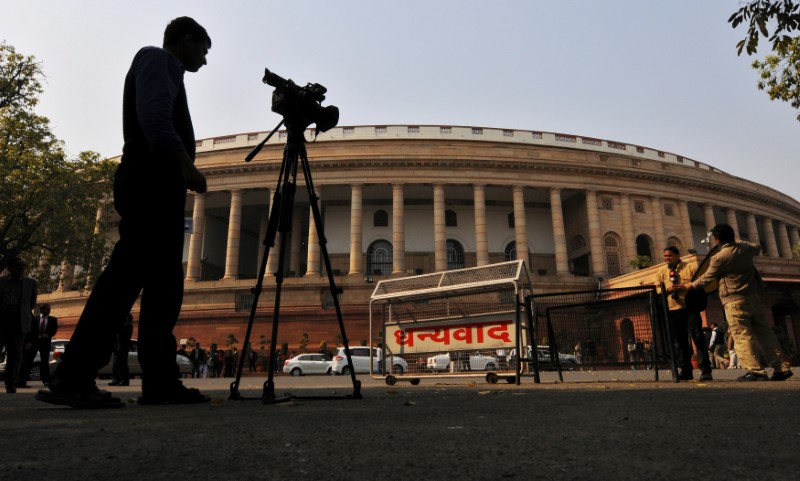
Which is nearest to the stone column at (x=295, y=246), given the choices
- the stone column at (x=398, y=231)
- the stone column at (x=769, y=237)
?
the stone column at (x=398, y=231)

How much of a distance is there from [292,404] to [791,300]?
32.8 metres

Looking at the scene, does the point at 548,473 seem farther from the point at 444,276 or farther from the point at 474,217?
the point at 474,217

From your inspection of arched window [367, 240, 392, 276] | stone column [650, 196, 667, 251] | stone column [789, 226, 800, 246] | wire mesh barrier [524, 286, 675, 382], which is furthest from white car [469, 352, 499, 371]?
Answer: stone column [789, 226, 800, 246]

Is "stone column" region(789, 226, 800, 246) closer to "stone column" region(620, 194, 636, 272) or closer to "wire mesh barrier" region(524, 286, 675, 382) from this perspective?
"stone column" region(620, 194, 636, 272)

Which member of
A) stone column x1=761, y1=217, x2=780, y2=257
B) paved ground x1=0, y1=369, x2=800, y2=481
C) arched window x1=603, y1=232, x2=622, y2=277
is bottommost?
paved ground x1=0, y1=369, x2=800, y2=481

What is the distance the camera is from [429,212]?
128 ft

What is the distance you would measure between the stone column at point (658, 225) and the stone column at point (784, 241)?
15679 millimetres

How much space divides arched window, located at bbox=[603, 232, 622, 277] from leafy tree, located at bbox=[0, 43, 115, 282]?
30474 mm

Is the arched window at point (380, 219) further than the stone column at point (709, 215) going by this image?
No

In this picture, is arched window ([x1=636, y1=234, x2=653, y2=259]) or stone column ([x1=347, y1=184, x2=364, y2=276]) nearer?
stone column ([x1=347, y1=184, x2=364, y2=276])

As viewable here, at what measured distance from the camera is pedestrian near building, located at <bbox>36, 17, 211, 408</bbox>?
322 centimetres

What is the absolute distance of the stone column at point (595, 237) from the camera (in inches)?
1375

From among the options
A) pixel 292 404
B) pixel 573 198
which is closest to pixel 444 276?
pixel 292 404

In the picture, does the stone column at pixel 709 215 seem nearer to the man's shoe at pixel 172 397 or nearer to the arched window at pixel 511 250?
the arched window at pixel 511 250
